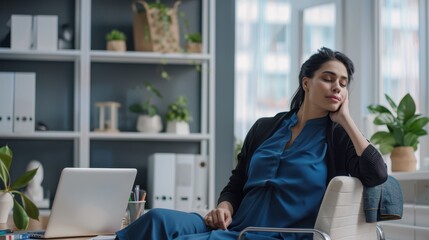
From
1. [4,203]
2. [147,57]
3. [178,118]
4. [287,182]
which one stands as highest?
[147,57]

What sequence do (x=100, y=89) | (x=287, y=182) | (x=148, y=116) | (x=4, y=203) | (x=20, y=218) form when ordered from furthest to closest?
(x=100, y=89) → (x=148, y=116) → (x=4, y=203) → (x=20, y=218) → (x=287, y=182)

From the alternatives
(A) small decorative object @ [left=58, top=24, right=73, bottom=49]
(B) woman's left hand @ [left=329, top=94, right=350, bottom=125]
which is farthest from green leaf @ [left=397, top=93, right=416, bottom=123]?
(A) small decorative object @ [left=58, top=24, right=73, bottom=49]

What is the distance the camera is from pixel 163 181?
4.62 metres

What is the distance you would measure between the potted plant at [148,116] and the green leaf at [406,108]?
152 centimetres

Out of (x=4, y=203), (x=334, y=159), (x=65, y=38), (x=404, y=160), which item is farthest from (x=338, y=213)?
(x=65, y=38)

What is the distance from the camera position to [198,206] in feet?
15.4

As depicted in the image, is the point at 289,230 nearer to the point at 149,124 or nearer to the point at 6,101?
the point at 149,124

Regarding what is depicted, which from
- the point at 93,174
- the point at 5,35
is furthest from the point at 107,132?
the point at 93,174

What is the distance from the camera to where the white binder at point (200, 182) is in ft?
15.5

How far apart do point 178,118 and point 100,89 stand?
56 centimetres

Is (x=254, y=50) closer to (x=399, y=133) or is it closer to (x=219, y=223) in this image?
(x=399, y=133)

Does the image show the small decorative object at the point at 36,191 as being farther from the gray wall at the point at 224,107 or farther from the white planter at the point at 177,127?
the gray wall at the point at 224,107

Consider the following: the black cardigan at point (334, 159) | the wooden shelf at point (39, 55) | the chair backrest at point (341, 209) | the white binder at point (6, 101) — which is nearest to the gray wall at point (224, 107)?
the wooden shelf at point (39, 55)

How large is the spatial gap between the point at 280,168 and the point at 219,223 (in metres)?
0.28
